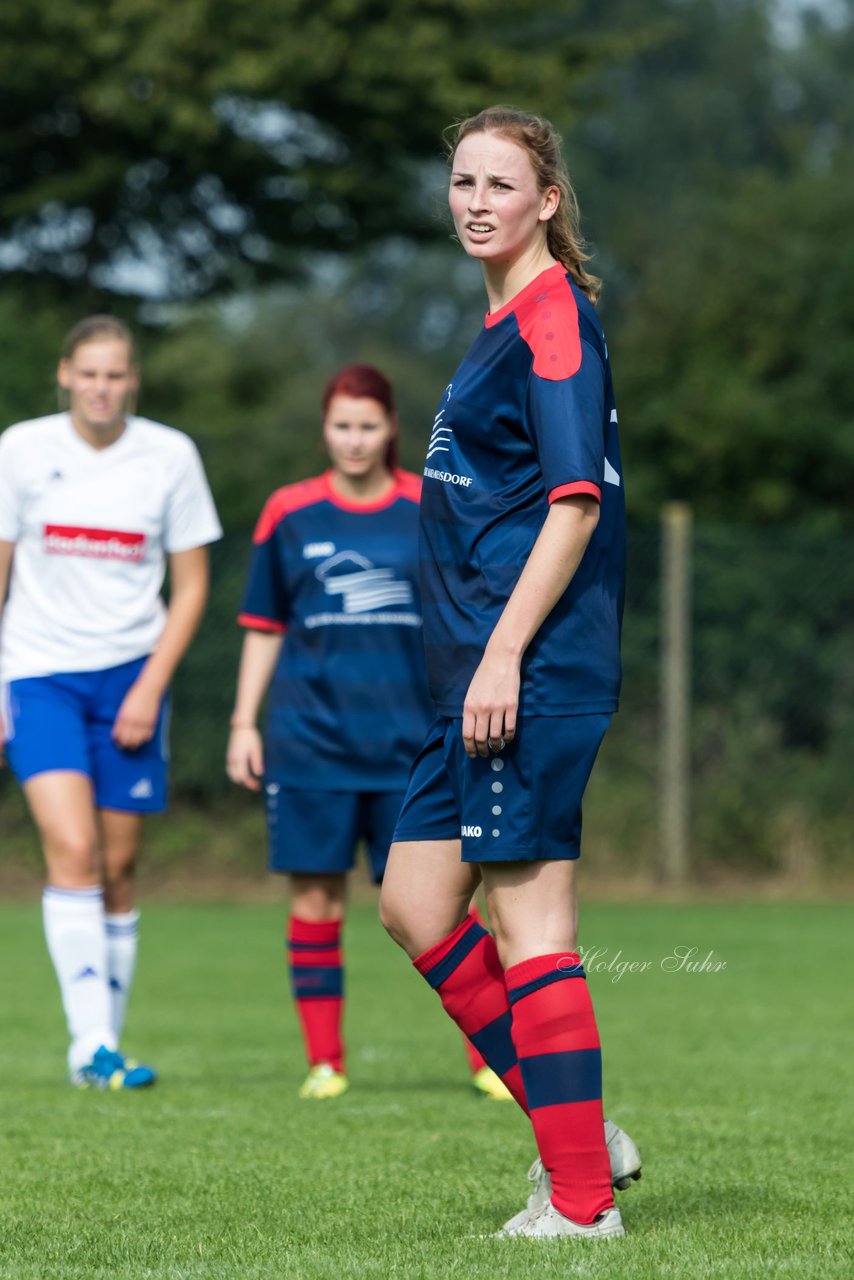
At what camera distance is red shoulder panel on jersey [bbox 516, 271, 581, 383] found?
3.57 metres

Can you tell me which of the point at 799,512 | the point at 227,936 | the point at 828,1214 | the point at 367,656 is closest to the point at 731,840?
the point at 227,936

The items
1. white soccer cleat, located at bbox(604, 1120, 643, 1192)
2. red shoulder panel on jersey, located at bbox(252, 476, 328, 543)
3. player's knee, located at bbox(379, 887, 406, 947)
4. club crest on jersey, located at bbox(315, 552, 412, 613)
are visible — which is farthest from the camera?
red shoulder panel on jersey, located at bbox(252, 476, 328, 543)

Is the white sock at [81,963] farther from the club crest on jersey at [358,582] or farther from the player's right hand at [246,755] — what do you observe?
the club crest on jersey at [358,582]

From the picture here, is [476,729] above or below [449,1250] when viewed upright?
above

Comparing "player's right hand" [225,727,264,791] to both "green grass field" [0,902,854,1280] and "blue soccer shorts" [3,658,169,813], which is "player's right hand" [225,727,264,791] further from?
"green grass field" [0,902,854,1280]

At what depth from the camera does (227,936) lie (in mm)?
11430

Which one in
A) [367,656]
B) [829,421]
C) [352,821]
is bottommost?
[352,821]

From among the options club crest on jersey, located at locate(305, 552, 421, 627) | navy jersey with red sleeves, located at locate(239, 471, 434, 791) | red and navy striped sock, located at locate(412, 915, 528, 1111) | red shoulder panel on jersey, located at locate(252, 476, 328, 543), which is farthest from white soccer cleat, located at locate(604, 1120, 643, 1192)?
red shoulder panel on jersey, located at locate(252, 476, 328, 543)

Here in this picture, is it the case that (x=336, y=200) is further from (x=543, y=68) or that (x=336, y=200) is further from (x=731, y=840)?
(x=731, y=840)

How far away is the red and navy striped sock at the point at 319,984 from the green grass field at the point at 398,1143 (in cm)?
16

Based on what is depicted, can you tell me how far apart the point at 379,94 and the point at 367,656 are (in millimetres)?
14312

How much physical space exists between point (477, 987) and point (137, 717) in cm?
240

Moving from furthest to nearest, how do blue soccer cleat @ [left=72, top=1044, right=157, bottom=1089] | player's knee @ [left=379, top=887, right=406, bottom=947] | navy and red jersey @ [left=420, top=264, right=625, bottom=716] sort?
blue soccer cleat @ [left=72, top=1044, right=157, bottom=1089]
player's knee @ [left=379, top=887, right=406, bottom=947]
navy and red jersey @ [left=420, top=264, right=625, bottom=716]

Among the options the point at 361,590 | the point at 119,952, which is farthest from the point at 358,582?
the point at 119,952
